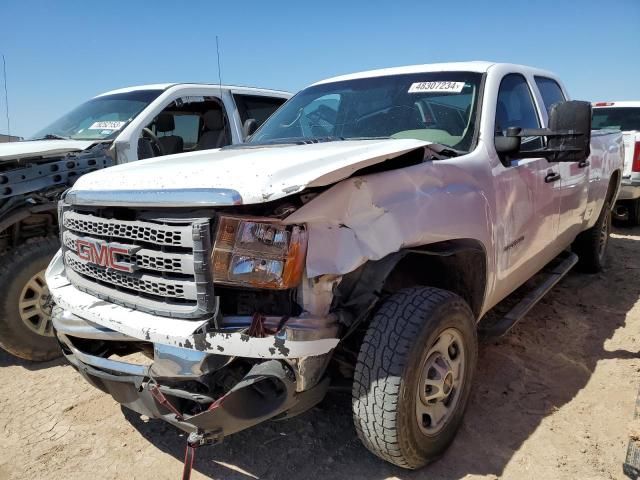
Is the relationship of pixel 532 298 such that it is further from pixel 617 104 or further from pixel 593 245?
pixel 617 104

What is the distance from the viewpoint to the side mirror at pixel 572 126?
104 inches

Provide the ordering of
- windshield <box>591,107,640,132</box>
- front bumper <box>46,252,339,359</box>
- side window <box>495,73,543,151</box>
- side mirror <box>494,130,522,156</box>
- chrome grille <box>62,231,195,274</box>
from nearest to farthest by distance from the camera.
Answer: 1. front bumper <box>46,252,339,359</box>
2. chrome grille <box>62,231,195,274</box>
3. side mirror <box>494,130,522,156</box>
4. side window <box>495,73,543,151</box>
5. windshield <box>591,107,640,132</box>

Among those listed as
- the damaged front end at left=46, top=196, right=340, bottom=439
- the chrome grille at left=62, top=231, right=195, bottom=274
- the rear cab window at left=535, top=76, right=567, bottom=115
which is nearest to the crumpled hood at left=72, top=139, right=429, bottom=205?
the damaged front end at left=46, top=196, right=340, bottom=439

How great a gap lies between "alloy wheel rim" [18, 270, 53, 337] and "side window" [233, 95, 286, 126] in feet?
9.12

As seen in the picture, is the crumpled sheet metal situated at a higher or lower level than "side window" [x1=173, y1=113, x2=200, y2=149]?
lower

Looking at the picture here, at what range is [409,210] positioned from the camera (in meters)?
2.19

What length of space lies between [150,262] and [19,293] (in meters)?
2.09

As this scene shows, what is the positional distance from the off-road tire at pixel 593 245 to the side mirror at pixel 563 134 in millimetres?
2601

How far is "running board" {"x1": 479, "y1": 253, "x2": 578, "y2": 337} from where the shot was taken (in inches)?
122

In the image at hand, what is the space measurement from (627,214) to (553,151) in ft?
21.8

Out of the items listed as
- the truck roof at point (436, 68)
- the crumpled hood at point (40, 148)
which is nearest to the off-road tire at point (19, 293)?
the crumpled hood at point (40, 148)

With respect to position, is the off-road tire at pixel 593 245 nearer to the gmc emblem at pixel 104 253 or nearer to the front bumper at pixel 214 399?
the front bumper at pixel 214 399

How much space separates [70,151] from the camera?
4180mm

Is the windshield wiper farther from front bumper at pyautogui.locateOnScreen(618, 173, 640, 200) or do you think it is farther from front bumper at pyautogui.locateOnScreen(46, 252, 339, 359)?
front bumper at pyautogui.locateOnScreen(618, 173, 640, 200)
